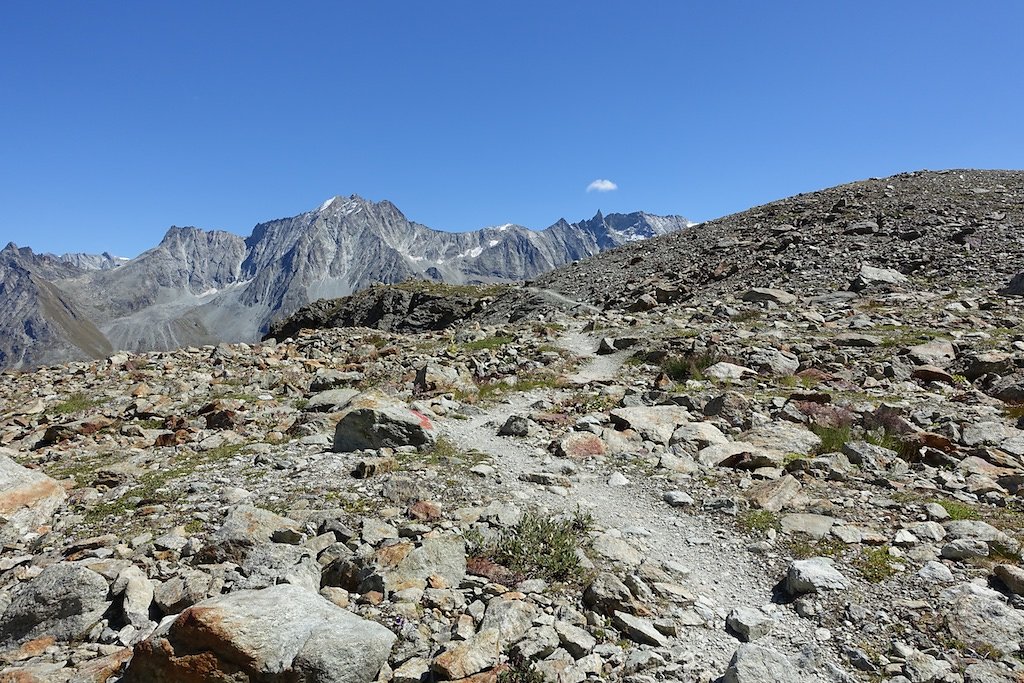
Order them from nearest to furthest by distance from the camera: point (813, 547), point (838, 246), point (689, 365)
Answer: point (813, 547) < point (689, 365) < point (838, 246)

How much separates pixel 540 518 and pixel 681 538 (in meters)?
2.04

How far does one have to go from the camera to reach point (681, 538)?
7.95 metres

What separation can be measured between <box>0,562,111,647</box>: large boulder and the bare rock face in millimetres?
1441

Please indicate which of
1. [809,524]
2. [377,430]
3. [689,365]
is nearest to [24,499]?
[377,430]

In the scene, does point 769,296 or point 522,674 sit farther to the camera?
point 769,296

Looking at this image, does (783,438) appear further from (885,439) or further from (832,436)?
(885,439)

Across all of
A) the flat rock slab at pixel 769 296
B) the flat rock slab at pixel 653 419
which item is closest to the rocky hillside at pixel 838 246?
the flat rock slab at pixel 769 296

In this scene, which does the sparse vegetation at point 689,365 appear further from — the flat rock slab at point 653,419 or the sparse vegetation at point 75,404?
the sparse vegetation at point 75,404

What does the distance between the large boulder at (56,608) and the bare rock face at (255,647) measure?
1441 millimetres

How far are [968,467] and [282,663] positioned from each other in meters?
11.1

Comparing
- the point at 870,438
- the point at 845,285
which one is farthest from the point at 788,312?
the point at 870,438

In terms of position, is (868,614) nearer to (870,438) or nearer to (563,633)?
(563,633)

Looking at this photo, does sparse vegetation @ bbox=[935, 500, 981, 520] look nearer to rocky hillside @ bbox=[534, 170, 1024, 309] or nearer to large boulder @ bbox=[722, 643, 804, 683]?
large boulder @ bbox=[722, 643, 804, 683]

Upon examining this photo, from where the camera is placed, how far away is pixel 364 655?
4.86 metres
